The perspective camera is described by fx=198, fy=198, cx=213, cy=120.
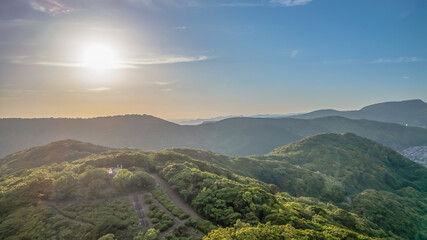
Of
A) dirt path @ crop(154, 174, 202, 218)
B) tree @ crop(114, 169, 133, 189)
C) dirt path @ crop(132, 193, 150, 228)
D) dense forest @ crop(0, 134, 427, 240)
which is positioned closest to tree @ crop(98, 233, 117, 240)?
dense forest @ crop(0, 134, 427, 240)

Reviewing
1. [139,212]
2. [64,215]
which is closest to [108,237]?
[139,212]

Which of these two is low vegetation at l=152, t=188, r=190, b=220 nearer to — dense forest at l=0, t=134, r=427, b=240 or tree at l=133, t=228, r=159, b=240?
dense forest at l=0, t=134, r=427, b=240

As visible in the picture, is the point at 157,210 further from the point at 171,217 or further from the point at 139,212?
the point at 139,212

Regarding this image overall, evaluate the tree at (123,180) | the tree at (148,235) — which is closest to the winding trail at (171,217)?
the tree at (148,235)

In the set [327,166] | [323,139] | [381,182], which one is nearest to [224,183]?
[327,166]

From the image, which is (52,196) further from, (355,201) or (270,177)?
(355,201)

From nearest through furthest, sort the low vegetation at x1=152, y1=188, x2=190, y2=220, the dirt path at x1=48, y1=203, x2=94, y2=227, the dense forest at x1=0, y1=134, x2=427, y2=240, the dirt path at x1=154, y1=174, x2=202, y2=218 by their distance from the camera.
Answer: the dense forest at x1=0, y1=134, x2=427, y2=240, the dirt path at x1=48, y1=203, x2=94, y2=227, the low vegetation at x1=152, y1=188, x2=190, y2=220, the dirt path at x1=154, y1=174, x2=202, y2=218

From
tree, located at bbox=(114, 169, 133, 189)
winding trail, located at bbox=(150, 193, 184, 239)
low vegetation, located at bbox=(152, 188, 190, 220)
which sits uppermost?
tree, located at bbox=(114, 169, 133, 189)
